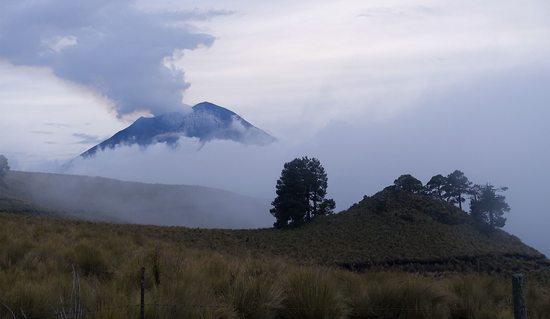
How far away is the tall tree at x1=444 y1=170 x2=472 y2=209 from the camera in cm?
6481

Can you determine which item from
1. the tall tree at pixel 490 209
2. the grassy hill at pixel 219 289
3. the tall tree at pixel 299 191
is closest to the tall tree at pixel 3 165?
the tall tree at pixel 299 191

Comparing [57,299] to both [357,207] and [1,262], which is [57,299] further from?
[357,207]

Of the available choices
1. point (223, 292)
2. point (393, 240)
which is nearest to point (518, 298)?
point (223, 292)

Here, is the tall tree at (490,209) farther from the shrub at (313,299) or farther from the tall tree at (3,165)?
the tall tree at (3,165)

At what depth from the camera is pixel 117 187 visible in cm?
14425

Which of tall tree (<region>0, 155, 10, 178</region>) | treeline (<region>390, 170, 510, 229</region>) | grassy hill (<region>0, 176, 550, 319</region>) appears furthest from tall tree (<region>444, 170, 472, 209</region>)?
tall tree (<region>0, 155, 10, 178</region>)

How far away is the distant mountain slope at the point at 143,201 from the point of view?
4405 inches

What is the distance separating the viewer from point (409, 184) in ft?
212

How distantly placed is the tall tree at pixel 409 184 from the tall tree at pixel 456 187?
332 cm

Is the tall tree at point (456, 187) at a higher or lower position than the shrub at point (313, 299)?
higher

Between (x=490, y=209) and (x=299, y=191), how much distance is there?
18.1 metres

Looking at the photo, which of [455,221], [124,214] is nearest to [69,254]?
[455,221]

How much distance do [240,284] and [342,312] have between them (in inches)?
62.0

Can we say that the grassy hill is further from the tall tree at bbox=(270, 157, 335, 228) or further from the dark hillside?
the tall tree at bbox=(270, 157, 335, 228)
